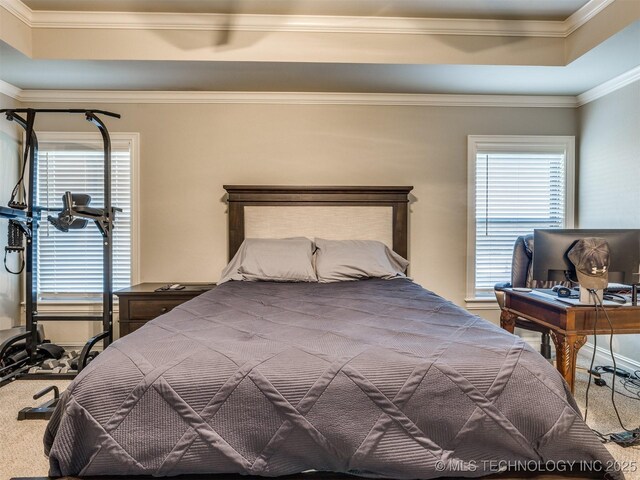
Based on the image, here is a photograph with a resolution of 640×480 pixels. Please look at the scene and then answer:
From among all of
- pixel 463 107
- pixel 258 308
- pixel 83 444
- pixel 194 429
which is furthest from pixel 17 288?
pixel 463 107

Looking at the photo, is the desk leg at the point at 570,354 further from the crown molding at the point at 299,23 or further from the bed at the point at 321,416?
the crown molding at the point at 299,23

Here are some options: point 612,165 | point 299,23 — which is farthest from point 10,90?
point 612,165

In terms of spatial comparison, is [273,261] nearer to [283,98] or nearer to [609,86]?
[283,98]

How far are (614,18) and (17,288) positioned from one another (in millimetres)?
5402

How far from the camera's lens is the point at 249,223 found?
358cm

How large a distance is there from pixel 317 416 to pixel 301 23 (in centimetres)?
286

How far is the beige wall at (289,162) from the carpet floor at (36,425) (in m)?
1.21

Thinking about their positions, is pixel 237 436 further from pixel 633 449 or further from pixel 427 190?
pixel 427 190

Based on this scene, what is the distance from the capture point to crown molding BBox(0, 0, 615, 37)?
287 centimetres

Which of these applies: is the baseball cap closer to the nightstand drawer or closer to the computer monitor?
the computer monitor

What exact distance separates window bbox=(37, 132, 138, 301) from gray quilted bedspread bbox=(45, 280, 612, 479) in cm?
276

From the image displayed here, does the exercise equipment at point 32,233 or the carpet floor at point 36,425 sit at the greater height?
the exercise equipment at point 32,233

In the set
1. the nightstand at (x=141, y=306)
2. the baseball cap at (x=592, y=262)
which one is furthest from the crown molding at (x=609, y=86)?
the nightstand at (x=141, y=306)

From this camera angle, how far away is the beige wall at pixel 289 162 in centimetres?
364
